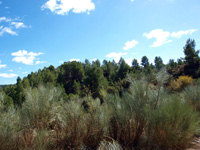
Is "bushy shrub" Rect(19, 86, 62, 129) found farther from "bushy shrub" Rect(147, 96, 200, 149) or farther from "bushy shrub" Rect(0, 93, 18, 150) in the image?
"bushy shrub" Rect(147, 96, 200, 149)

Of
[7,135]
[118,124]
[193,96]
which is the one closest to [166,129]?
[118,124]

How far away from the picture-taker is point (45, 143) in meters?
2.23

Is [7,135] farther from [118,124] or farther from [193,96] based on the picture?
[193,96]

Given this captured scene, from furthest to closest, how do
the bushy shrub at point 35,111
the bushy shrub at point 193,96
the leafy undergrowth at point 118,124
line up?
the bushy shrub at point 193,96 → the bushy shrub at point 35,111 → the leafy undergrowth at point 118,124

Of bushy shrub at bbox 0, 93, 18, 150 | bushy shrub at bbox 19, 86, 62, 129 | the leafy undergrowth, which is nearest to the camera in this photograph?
bushy shrub at bbox 0, 93, 18, 150

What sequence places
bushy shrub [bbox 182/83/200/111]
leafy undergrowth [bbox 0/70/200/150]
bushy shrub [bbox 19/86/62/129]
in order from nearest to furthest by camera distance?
leafy undergrowth [bbox 0/70/200/150], bushy shrub [bbox 19/86/62/129], bushy shrub [bbox 182/83/200/111]

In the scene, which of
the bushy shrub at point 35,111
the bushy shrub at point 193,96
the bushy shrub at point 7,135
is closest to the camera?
the bushy shrub at point 7,135

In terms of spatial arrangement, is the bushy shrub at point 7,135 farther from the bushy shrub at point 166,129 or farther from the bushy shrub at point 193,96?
the bushy shrub at point 193,96

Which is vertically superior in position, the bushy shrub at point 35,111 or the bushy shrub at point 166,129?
the bushy shrub at point 35,111

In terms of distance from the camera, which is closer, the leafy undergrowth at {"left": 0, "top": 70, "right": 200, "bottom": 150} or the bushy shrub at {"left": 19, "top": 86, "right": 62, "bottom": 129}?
the leafy undergrowth at {"left": 0, "top": 70, "right": 200, "bottom": 150}

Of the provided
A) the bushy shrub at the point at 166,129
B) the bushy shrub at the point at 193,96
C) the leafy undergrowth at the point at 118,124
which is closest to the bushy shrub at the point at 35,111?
the leafy undergrowth at the point at 118,124

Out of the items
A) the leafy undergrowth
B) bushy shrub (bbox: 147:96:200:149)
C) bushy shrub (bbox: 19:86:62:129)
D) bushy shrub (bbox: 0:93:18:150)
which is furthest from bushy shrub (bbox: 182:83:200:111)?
bushy shrub (bbox: 0:93:18:150)

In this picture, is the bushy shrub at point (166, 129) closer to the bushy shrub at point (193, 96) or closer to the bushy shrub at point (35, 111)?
the bushy shrub at point (35, 111)

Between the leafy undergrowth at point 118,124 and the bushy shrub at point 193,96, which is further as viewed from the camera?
the bushy shrub at point 193,96
